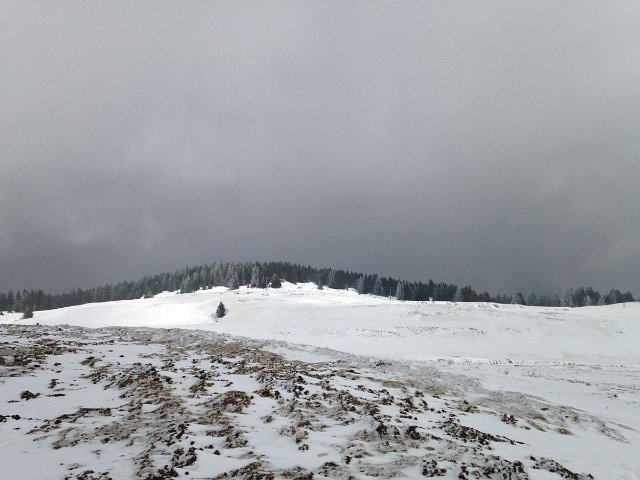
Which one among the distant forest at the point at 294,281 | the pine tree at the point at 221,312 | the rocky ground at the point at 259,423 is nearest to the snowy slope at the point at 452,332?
the pine tree at the point at 221,312

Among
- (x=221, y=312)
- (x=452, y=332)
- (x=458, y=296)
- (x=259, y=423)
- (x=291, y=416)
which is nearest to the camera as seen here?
(x=259, y=423)

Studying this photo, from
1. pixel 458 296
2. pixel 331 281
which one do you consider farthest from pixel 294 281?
pixel 458 296

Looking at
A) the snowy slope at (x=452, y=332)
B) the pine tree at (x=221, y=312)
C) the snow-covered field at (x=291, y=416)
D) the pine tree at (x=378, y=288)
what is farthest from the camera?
the pine tree at (x=378, y=288)

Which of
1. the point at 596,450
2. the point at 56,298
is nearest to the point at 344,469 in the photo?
the point at 596,450

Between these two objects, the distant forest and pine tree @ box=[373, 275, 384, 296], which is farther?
pine tree @ box=[373, 275, 384, 296]

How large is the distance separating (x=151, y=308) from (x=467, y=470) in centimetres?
9314

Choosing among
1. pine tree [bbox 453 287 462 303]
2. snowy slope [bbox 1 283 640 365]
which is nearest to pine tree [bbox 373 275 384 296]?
pine tree [bbox 453 287 462 303]

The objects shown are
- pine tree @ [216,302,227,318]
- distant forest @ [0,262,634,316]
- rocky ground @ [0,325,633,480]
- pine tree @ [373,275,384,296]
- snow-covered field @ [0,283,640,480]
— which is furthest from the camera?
pine tree @ [373,275,384,296]

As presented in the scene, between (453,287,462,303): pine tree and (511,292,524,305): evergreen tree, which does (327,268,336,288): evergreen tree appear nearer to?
(453,287,462,303): pine tree

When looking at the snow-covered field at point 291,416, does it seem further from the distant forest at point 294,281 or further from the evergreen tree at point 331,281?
the evergreen tree at point 331,281

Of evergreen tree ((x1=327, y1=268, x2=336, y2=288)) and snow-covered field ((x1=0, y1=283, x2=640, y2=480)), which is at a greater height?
evergreen tree ((x1=327, y1=268, x2=336, y2=288))

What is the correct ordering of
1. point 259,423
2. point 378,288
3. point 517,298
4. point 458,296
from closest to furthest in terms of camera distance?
point 259,423
point 517,298
point 458,296
point 378,288

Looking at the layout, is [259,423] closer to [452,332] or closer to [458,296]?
[452,332]

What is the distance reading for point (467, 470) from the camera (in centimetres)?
766
